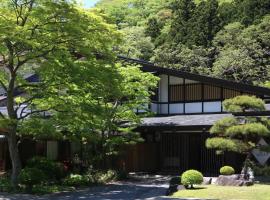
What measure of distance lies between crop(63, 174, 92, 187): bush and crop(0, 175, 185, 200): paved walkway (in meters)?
1.04

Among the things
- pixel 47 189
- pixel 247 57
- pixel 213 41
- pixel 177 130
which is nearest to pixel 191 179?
pixel 47 189

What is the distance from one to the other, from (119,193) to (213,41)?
33364 mm

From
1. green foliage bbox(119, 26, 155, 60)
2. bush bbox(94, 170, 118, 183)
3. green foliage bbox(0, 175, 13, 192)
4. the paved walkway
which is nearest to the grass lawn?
the paved walkway

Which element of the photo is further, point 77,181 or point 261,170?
point 77,181

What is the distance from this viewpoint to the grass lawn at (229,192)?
559 inches

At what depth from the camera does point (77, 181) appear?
63.9 ft

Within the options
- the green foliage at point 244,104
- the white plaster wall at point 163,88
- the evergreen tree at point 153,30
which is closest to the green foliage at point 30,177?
the green foliage at point 244,104

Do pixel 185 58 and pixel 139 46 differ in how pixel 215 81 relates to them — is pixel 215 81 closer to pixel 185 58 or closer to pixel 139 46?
pixel 185 58

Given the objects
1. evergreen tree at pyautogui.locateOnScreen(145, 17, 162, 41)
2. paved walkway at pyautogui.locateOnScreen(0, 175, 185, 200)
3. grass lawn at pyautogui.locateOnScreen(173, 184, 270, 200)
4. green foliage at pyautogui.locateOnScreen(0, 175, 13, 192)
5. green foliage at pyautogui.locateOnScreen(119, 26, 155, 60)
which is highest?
evergreen tree at pyautogui.locateOnScreen(145, 17, 162, 41)

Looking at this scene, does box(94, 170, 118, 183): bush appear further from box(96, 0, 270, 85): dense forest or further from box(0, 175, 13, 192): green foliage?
box(96, 0, 270, 85): dense forest

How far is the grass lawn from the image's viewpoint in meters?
14.2

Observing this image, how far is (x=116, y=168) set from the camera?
76.8 feet

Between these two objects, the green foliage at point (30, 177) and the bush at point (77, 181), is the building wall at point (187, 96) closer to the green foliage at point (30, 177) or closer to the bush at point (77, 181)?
the bush at point (77, 181)

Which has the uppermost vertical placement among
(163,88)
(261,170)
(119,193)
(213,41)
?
(213,41)
